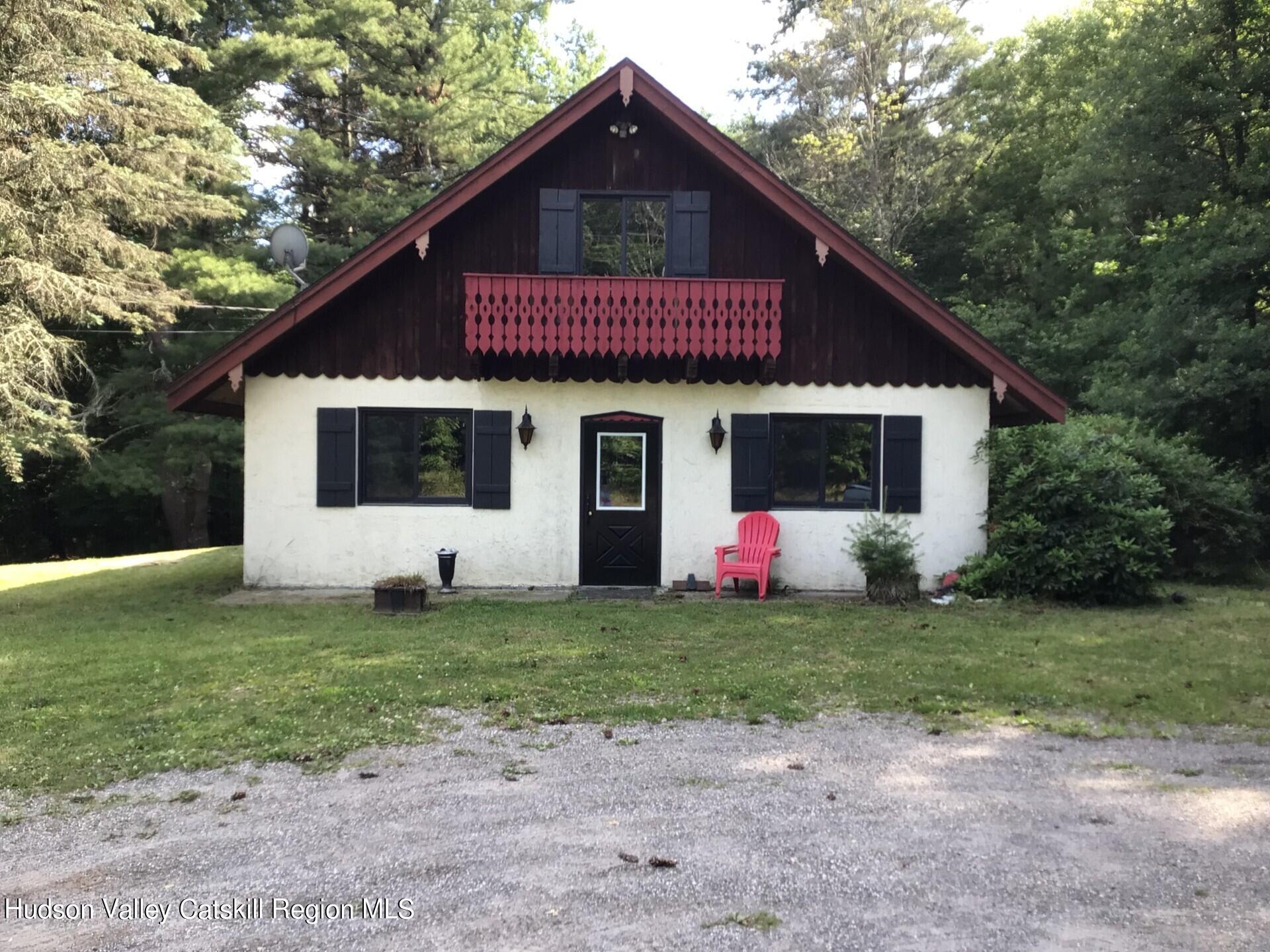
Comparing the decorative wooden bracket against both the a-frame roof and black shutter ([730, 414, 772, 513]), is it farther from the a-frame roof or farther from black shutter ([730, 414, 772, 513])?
black shutter ([730, 414, 772, 513])

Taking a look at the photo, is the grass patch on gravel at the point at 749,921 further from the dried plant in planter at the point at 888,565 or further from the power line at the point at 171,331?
the power line at the point at 171,331

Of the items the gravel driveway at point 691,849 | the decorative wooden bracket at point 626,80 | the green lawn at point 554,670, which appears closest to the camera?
the gravel driveway at point 691,849

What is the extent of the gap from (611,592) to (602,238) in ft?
20.8

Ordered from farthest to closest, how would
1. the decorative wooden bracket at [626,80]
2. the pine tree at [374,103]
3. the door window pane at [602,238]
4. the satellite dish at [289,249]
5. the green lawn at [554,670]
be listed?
1. the pine tree at [374,103]
2. the door window pane at [602,238]
3. the satellite dish at [289,249]
4. the decorative wooden bracket at [626,80]
5. the green lawn at [554,670]

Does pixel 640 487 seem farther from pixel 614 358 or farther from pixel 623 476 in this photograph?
pixel 614 358

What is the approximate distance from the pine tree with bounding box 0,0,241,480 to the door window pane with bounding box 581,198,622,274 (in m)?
8.15

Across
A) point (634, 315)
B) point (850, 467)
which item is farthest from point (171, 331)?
point (850, 467)

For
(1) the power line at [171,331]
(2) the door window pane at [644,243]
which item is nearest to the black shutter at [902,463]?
(2) the door window pane at [644,243]

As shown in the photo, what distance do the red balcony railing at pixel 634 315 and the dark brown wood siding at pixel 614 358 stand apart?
0.58 m

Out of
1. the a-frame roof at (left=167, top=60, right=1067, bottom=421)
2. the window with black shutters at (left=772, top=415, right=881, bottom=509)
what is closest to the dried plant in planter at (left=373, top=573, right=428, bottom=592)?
the a-frame roof at (left=167, top=60, right=1067, bottom=421)

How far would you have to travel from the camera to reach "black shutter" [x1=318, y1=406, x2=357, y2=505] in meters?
11.5

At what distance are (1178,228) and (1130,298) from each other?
2.79 m

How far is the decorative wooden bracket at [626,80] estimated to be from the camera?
436 inches

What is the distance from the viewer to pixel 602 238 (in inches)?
579
